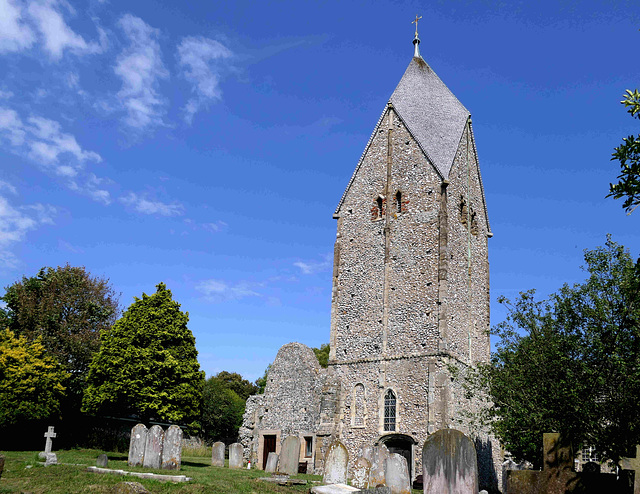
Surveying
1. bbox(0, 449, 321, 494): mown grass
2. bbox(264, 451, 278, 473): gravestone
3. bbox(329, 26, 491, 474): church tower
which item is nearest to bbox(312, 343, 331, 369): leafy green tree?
bbox(329, 26, 491, 474): church tower

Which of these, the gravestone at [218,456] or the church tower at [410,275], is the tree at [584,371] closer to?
the church tower at [410,275]

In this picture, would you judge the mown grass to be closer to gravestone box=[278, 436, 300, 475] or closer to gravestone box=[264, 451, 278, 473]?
gravestone box=[278, 436, 300, 475]

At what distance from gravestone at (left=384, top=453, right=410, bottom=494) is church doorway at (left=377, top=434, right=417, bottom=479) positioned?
9824 millimetres

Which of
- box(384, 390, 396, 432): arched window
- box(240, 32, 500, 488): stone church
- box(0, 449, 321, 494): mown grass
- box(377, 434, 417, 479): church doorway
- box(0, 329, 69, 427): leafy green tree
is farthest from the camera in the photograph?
box(0, 329, 69, 427): leafy green tree

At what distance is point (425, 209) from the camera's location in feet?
86.5

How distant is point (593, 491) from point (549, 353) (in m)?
10.4

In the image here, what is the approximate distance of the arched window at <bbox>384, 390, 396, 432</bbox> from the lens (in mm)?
23766

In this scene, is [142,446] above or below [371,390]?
below

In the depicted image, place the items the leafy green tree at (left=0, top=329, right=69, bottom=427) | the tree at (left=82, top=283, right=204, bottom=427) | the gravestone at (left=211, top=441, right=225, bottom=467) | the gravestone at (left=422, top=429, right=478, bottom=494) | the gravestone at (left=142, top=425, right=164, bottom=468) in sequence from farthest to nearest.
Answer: the leafy green tree at (left=0, top=329, right=69, bottom=427) < the tree at (left=82, top=283, right=204, bottom=427) < the gravestone at (left=211, top=441, right=225, bottom=467) < the gravestone at (left=142, top=425, right=164, bottom=468) < the gravestone at (left=422, top=429, right=478, bottom=494)

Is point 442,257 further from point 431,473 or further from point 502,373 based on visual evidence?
point 431,473

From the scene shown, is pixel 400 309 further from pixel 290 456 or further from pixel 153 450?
pixel 153 450

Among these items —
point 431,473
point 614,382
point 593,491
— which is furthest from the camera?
point 614,382

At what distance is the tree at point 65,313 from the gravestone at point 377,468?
83.5ft

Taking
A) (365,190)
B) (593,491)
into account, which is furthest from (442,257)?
(593,491)
